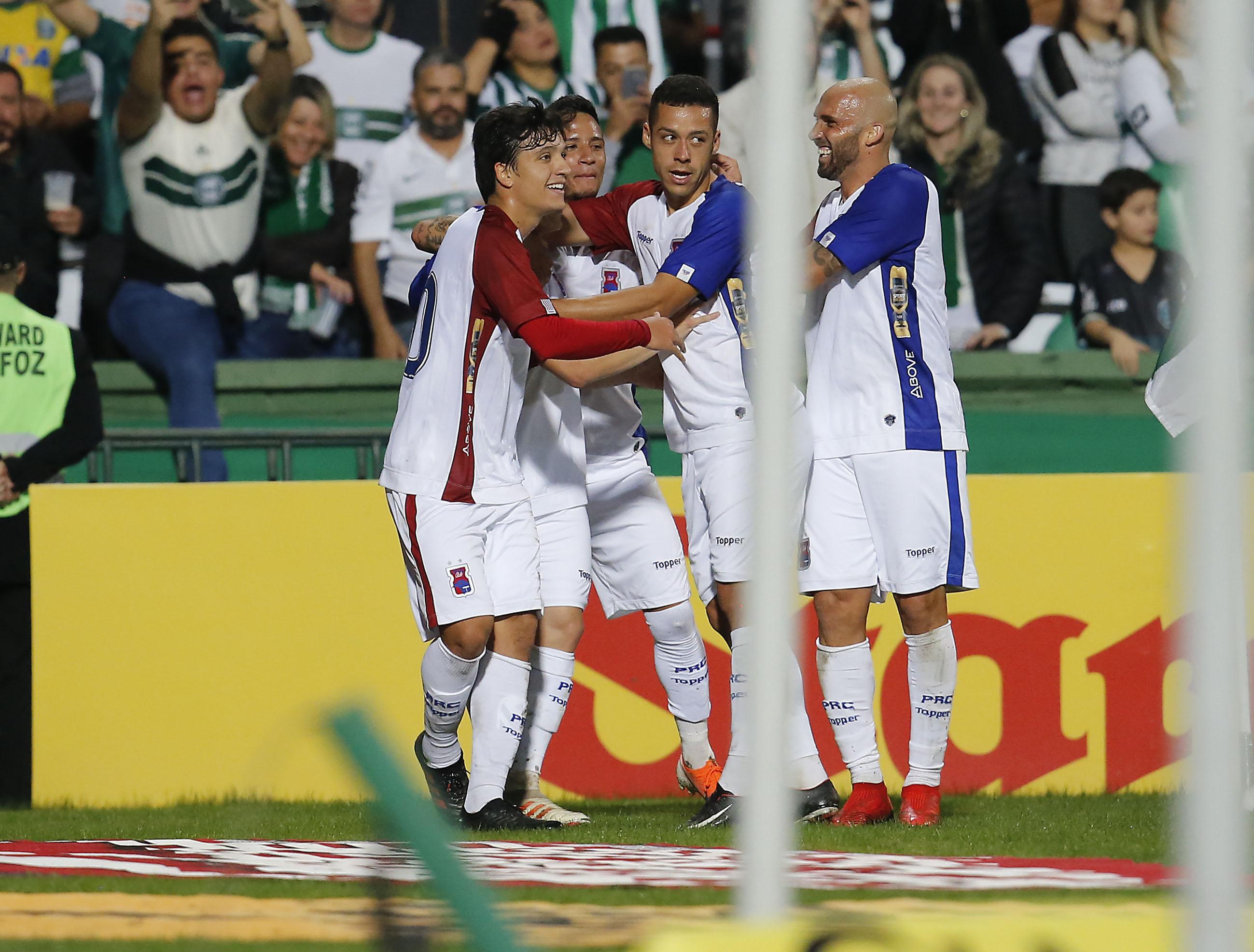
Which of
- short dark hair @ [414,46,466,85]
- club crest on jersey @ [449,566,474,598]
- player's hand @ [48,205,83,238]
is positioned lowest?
club crest on jersey @ [449,566,474,598]

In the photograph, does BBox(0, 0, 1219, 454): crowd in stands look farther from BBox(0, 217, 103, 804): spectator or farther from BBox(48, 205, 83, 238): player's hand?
BBox(0, 217, 103, 804): spectator

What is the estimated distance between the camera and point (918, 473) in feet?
16.7

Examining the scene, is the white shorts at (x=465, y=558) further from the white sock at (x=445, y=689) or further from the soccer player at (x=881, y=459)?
the soccer player at (x=881, y=459)

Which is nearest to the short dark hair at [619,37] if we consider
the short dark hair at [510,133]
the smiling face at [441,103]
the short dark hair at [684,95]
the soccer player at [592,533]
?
the smiling face at [441,103]

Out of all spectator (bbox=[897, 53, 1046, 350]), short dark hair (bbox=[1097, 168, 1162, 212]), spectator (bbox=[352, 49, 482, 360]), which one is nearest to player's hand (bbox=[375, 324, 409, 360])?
spectator (bbox=[352, 49, 482, 360])

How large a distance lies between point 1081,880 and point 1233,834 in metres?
1.94

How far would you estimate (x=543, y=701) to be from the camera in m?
5.36

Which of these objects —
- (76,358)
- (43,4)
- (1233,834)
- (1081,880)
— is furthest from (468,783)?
(43,4)

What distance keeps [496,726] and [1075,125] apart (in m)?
5.31

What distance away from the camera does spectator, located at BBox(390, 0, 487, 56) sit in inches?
343

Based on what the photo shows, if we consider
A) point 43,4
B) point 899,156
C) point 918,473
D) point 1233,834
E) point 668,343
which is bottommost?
point 1233,834

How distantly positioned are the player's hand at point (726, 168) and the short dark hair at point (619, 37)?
316 cm

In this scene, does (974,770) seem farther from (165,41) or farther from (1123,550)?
(165,41)

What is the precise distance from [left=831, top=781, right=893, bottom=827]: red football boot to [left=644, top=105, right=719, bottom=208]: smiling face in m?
1.85
